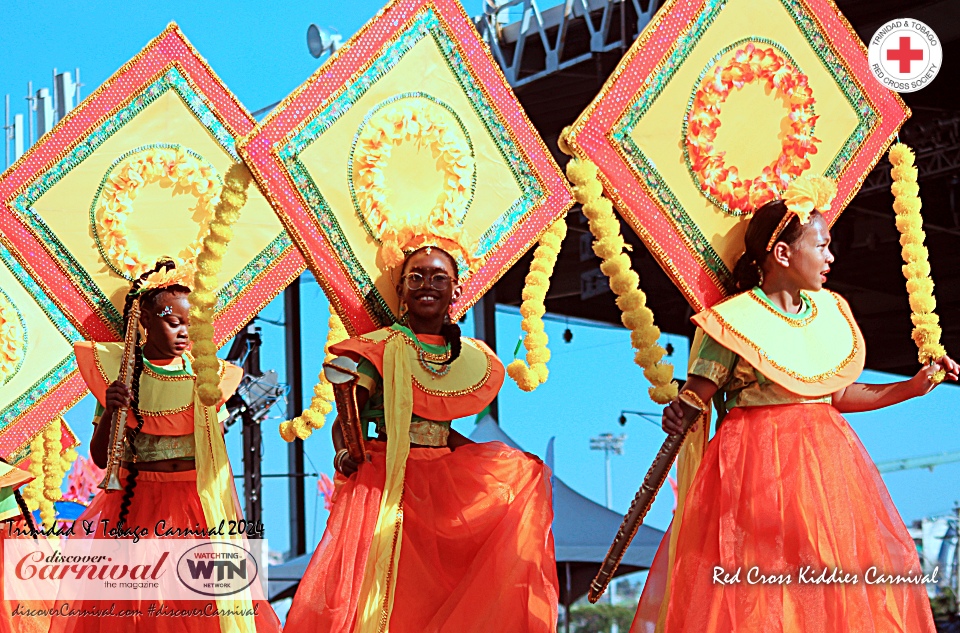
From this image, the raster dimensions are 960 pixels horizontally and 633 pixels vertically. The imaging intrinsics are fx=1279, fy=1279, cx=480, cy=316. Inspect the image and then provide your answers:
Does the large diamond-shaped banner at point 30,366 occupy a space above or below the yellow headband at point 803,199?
above

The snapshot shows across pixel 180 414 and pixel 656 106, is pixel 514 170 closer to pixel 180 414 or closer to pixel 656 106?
pixel 656 106

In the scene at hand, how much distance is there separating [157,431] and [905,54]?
3.63 m

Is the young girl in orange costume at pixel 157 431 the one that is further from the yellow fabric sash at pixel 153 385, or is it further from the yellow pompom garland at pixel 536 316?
the yellow pompom garland at pixel 536 316

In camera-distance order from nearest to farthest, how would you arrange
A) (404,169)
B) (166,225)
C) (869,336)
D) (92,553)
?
(404,169), (92,553), (166,225), (869,336)

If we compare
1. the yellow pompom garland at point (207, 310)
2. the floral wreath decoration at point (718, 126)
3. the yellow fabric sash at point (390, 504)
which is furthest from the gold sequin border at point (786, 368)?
the yellow pompom garland at point (207, 310)

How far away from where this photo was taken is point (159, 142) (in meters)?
5.60

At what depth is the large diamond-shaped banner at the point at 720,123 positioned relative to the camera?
406 centimetres

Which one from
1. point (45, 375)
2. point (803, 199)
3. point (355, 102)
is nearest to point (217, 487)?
point (355, 102)

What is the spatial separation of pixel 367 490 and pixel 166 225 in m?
1.80

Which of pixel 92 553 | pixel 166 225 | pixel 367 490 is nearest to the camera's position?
pixel 367 490

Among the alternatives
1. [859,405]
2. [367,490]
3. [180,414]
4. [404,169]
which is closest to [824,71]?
[859,405]

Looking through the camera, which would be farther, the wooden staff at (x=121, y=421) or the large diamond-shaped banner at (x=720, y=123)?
the wooden staff at (x=121, y=421)

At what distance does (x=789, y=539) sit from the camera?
3688 mm

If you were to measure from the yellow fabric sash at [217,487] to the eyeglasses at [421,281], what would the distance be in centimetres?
107
